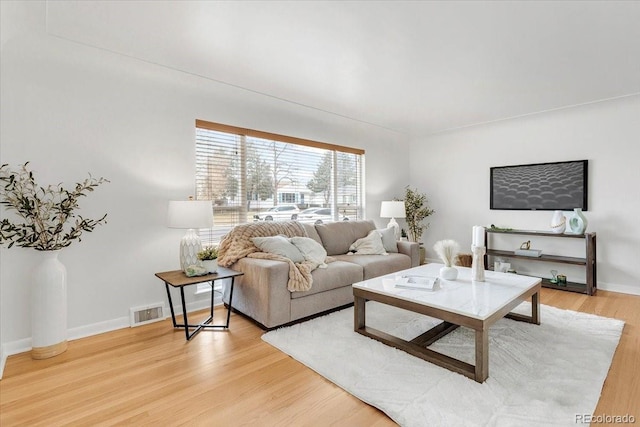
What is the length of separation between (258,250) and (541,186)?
4.05 meters

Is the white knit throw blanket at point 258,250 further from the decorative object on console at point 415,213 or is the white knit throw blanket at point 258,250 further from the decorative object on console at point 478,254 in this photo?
the decorative object on console at point 415,213

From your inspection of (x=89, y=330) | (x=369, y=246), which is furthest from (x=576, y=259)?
(x=89, y=330)

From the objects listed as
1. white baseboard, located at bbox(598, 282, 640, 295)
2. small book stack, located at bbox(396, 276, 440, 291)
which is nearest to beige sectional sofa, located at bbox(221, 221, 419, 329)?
small book stack, located at bbox(396, 276, 440, 291)

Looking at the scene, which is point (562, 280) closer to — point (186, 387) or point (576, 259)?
point (576, 259)

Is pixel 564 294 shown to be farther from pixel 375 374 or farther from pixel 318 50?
pixel 318 50

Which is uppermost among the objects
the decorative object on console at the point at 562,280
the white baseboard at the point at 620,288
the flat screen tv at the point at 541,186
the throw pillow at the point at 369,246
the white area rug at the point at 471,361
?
the flat screen tv at the point at 541,186

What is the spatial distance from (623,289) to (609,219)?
88 centimetres

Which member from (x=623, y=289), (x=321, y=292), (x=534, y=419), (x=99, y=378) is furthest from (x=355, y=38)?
(x=623, y=289)

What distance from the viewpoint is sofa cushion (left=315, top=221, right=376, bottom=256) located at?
159 inches

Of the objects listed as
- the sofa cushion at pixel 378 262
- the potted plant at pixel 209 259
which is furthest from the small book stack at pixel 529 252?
the potted plant at pixel 209 259

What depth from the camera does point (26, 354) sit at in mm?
2402

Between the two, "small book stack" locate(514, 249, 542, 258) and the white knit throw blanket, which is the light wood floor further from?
"small book stack" locate(514, 249, 542, 258)

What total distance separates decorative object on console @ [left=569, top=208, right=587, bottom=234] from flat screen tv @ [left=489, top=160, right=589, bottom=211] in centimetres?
21

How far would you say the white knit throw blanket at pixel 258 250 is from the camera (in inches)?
111
